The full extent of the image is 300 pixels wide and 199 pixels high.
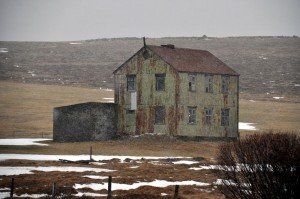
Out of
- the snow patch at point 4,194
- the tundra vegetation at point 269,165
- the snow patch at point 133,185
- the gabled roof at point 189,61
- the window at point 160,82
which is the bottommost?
the snow patch at point 133,185

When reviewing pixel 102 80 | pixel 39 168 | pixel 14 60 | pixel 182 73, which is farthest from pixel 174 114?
pixel 14 60

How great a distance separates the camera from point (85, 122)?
54000 millimetres

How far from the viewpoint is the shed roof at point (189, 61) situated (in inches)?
2115

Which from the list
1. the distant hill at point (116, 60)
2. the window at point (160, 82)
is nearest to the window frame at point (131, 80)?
the window at point (160, 82)

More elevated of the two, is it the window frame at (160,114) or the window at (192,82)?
the window at (192,82)

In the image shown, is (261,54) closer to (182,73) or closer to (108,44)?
(108,44)

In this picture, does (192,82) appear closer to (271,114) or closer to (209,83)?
(209,83)

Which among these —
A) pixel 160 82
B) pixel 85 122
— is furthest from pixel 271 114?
pixel 85 122

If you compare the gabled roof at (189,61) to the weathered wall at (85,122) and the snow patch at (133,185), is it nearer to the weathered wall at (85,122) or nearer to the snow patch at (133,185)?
the weathered wall at (85,122)

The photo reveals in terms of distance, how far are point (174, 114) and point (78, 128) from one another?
931 centimetres

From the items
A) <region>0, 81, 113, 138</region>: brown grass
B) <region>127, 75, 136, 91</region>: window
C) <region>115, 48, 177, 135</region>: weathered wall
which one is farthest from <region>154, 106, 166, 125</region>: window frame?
<region>0, 81, 113, 138</region>: brown grass

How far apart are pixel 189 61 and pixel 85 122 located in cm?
1193

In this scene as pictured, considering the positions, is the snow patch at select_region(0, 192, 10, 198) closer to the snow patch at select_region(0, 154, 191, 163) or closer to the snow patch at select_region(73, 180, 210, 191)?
the snow patch at select_region(73, 180, 210, 191)

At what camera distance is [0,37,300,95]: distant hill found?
396ft
